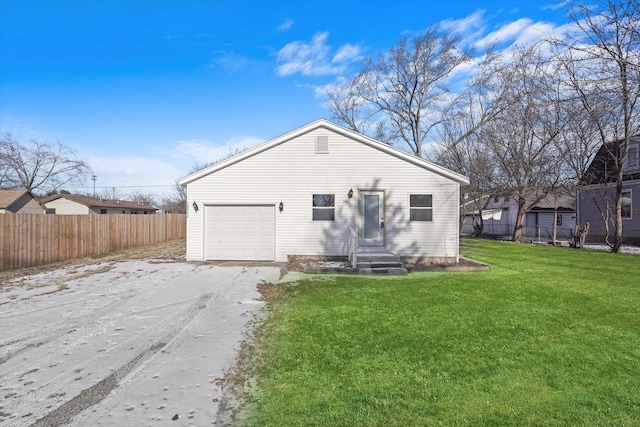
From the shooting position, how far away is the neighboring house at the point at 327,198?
12.4 metres

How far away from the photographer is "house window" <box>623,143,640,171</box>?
18.5 meters

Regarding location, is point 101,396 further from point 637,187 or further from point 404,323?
point 637,187

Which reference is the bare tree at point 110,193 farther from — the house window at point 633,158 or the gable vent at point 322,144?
the house window at point 633,158

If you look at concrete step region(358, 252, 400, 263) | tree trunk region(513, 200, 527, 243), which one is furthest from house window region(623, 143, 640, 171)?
concrete step region(358, 252, 400, 263)

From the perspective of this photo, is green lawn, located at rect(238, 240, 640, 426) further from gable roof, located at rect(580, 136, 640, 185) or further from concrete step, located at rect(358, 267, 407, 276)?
gable roof, located at rect(580, 136, 640, 185)

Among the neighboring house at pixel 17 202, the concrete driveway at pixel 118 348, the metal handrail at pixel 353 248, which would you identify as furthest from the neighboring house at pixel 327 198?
the neighboring house at pixel 17 202

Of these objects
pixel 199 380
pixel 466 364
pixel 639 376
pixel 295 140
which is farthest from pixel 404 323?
pixel 295 140

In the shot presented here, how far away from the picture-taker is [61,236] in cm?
1287

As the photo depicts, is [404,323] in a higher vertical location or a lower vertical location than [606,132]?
lower

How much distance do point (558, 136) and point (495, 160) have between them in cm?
362

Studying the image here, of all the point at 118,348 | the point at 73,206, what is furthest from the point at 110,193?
the point at 118,348

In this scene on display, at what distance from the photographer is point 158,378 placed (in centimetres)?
377

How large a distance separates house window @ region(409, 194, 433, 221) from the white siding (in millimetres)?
161

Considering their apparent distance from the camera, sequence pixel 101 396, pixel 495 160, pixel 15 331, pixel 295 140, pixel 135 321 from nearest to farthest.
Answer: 1. pixel 101 396
2. pixel 15 331
3. pixel 135 321
4. pixel 295 140
5. pixel 495 160
